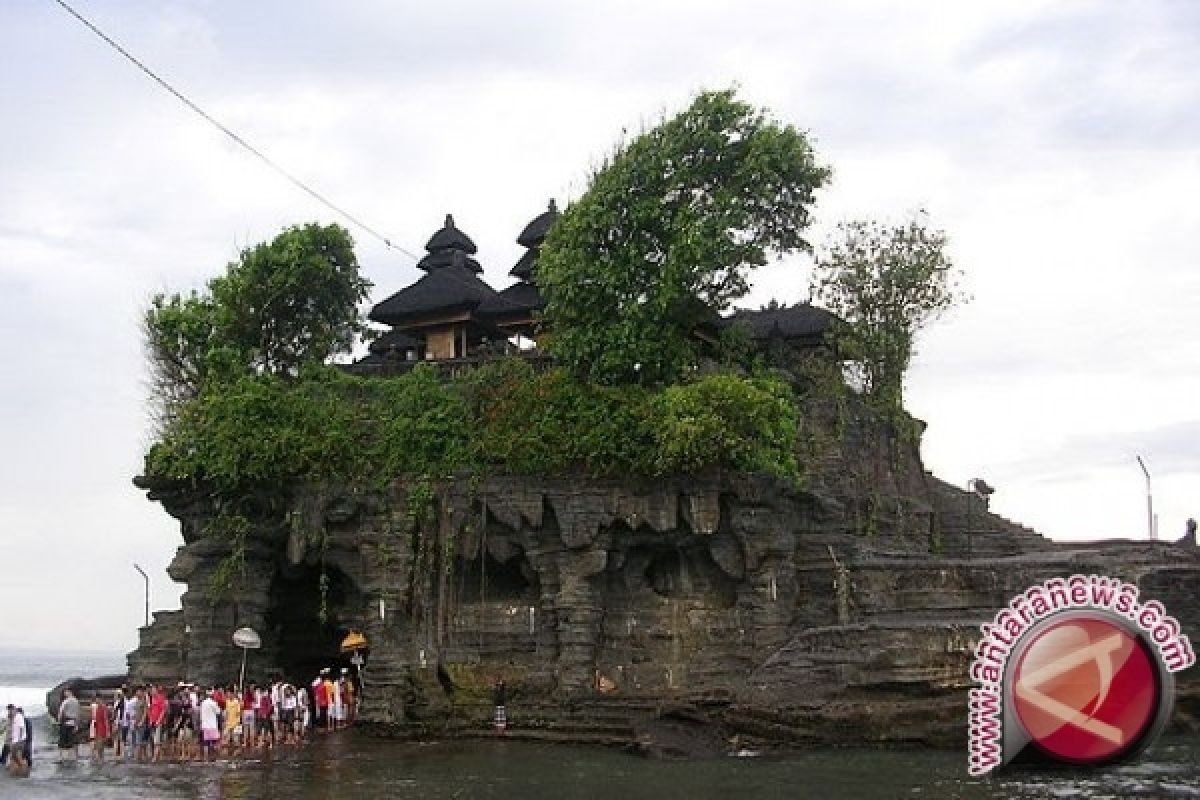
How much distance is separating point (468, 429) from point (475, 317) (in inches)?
309

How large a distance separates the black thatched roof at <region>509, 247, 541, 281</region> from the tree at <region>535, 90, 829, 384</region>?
6.17 m

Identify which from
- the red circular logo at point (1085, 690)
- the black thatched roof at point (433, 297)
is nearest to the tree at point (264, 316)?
the black thatched roof at point (433, 297)

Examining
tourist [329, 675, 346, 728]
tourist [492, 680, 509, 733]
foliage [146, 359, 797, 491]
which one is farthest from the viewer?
tourist [329, 675, 346, 728]

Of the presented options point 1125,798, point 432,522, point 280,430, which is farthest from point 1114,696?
point 280,430

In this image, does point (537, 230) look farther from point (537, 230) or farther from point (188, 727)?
point (188, 727)

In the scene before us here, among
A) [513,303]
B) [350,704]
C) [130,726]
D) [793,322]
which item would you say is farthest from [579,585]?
[793,322]

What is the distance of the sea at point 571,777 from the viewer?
20469mm

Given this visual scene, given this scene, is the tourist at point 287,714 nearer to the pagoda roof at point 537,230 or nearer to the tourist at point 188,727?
the tourist at point 188,727

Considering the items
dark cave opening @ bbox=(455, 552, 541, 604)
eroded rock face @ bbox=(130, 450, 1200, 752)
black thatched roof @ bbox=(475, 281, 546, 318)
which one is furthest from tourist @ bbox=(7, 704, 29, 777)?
black thatched roof @ bbox=(475, 281, 546, 318)

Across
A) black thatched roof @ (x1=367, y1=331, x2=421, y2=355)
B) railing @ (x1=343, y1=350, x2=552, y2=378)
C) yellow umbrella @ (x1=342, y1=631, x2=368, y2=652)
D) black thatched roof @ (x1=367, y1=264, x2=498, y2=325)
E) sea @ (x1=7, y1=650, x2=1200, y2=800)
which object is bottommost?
sea @ (x1=7, y1=650, x2=1200, y2=800)

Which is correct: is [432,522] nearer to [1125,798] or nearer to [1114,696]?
[1125,798]

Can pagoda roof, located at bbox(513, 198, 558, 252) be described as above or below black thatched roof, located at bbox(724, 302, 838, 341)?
above

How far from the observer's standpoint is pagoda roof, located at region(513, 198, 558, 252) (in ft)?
133

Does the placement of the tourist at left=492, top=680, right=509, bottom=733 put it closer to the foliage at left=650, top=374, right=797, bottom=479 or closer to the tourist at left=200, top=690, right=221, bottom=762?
the tourist at left=200, top=690, right=221, bottom=762
